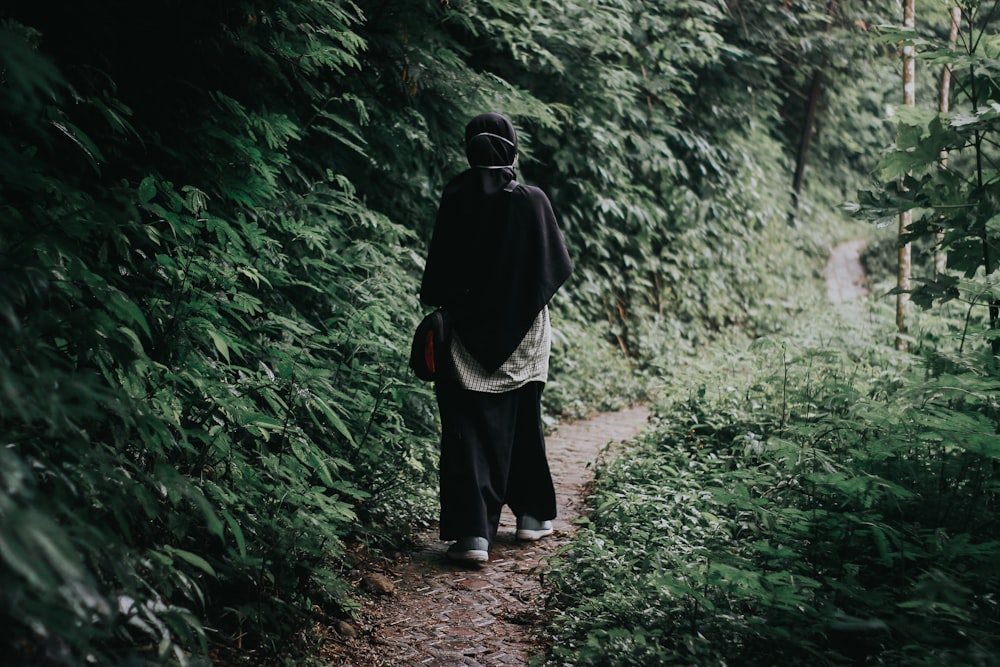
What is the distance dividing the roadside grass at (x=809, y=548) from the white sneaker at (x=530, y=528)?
0.31m

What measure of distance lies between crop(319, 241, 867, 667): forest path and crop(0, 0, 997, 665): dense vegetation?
0.21 metres

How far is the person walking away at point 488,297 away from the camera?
4.37 m

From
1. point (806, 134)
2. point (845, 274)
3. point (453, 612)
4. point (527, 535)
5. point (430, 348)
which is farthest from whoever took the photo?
point (845, 274)

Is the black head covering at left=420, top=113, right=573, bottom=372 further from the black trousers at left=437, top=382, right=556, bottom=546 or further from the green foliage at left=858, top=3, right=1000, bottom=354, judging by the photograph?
the green foliage at left=858, top=3, right=1000, bottom=354

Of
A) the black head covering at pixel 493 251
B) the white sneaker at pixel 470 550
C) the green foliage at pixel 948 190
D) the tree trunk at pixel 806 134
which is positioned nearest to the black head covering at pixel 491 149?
the black head covering at pixel 493 251

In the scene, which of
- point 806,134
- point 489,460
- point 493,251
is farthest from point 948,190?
point 806,134

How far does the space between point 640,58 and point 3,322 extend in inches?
365

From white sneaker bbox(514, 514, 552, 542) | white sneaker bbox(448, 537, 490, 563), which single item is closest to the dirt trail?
white sneaker bbox(514, 514, 552, 542)

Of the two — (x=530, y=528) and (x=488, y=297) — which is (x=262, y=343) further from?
(x=530, y=528)

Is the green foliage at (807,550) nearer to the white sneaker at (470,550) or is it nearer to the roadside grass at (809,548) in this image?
the roadside grass at (809,548)

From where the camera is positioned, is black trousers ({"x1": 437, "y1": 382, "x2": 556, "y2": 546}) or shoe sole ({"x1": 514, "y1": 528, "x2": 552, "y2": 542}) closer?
black trousers ({"x1": 437, "y1": 382, "x2": 556, "y2": 546})

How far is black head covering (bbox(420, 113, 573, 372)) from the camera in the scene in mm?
4402

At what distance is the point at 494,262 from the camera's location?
443 cm

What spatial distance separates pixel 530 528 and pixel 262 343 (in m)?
1.93
